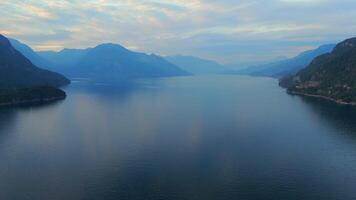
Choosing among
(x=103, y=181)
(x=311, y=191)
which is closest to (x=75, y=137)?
(x=103, y=181)

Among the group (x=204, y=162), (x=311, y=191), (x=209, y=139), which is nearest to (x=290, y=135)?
(x=209, y=139)

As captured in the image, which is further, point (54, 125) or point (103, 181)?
point (54, 125)

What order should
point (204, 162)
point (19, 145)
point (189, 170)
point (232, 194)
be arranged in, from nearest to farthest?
point (232, 194)
point (189, 170)
point (204, 162)
point (19, 145)

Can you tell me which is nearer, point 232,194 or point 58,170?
point 232,194

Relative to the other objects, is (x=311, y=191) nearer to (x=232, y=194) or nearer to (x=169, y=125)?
(x=232, y=194)

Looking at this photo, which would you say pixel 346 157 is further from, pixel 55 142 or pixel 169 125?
pixel 55 142

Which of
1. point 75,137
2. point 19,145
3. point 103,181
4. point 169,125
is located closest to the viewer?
point 103,181

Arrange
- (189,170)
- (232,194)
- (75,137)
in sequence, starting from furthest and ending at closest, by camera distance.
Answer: (75,137) < (189,170) < (232,194)

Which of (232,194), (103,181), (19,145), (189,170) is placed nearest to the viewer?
(232,194)
